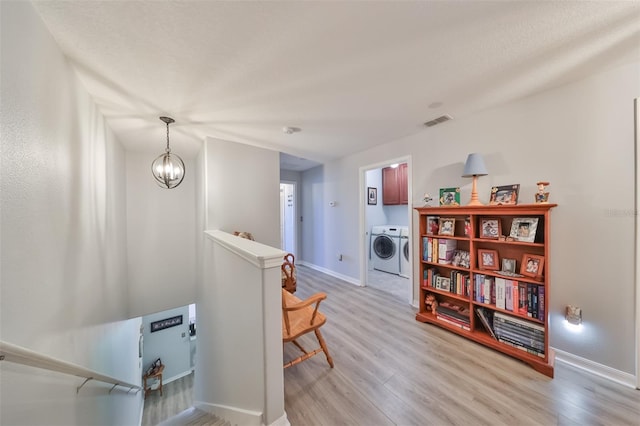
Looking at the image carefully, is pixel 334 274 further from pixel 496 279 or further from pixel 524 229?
pixel 524 229

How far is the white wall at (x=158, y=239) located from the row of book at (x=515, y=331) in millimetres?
4562

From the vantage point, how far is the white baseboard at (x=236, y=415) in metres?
1.44

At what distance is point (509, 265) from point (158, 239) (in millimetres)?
5044

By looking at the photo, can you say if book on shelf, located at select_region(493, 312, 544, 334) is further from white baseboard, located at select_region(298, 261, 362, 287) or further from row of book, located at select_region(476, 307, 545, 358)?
white baseboard, located at select_region(298, 261, 362, 287)

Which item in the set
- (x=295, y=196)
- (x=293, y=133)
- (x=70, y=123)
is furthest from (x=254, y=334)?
(x=295, y=196)

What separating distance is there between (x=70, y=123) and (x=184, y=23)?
108 centimetres

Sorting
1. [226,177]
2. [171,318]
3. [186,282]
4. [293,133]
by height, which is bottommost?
[171,318]

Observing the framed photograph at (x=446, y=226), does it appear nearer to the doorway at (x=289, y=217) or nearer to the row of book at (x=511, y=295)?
the row of book at (x=511, y=295)

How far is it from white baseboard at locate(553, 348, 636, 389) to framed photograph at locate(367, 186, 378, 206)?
3.43 m

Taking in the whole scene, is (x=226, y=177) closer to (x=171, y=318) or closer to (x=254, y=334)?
(x=254, y=334)

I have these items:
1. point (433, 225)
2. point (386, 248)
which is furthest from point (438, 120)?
point (386, 248)

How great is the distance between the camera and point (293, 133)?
2.92 metres

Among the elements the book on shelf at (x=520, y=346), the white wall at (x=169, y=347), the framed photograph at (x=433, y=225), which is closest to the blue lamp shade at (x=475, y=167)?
the framed photograph at (x=433, y=225)

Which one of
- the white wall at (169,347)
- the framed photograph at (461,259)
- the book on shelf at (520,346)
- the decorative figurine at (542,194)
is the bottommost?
the white wall at (169,347)
